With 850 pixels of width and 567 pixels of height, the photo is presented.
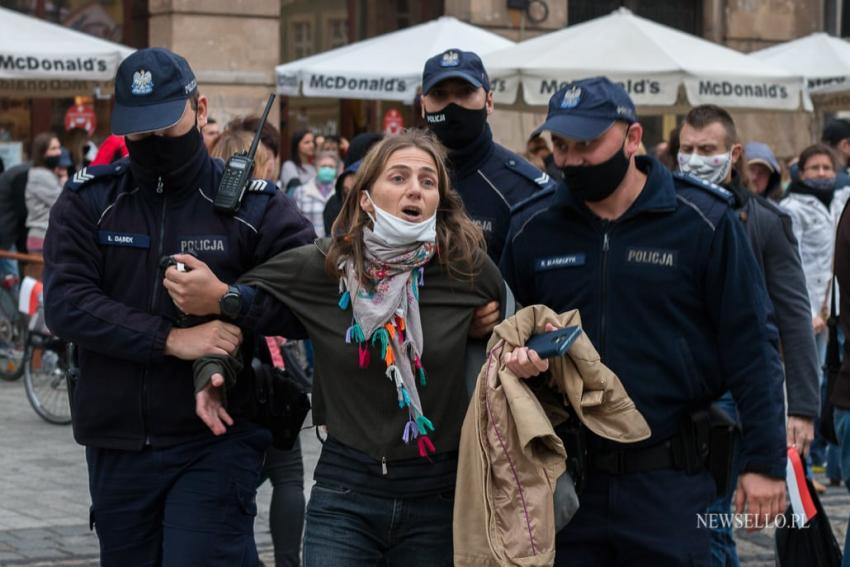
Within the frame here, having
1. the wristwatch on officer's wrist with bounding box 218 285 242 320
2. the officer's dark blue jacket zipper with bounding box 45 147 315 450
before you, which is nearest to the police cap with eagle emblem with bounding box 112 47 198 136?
the officer's dark blue jacket zipper with bounding box 45 147 315 450

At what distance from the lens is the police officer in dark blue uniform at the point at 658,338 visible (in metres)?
4.64

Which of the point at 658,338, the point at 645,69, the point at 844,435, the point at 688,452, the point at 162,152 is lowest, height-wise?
the point at 844,435

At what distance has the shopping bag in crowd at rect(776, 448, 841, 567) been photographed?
220 inches

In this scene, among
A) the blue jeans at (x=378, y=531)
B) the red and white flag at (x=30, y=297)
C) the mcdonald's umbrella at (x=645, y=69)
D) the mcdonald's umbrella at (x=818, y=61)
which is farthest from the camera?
the mcdonald's umbrella at (x=818, y=61)

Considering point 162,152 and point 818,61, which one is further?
point 818,61

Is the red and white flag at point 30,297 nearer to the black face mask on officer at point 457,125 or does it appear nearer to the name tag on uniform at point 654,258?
the black face mask on officer at point 457,125

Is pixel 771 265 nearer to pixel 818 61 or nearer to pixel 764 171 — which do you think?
pixel 764 171

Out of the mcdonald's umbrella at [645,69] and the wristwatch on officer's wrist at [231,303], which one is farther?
the mcdonald's umbrella at [645,69]

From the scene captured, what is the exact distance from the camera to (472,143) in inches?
234

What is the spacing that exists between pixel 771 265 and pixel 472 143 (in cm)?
143

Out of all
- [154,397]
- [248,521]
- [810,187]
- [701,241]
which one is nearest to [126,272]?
[154,397]

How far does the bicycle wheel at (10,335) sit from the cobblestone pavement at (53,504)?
1.77 metres

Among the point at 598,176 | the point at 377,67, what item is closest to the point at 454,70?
the point at 598,176

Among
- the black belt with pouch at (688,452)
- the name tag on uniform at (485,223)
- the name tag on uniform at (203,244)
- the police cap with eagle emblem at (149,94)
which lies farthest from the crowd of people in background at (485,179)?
the black belt with pouch at (688,452)
